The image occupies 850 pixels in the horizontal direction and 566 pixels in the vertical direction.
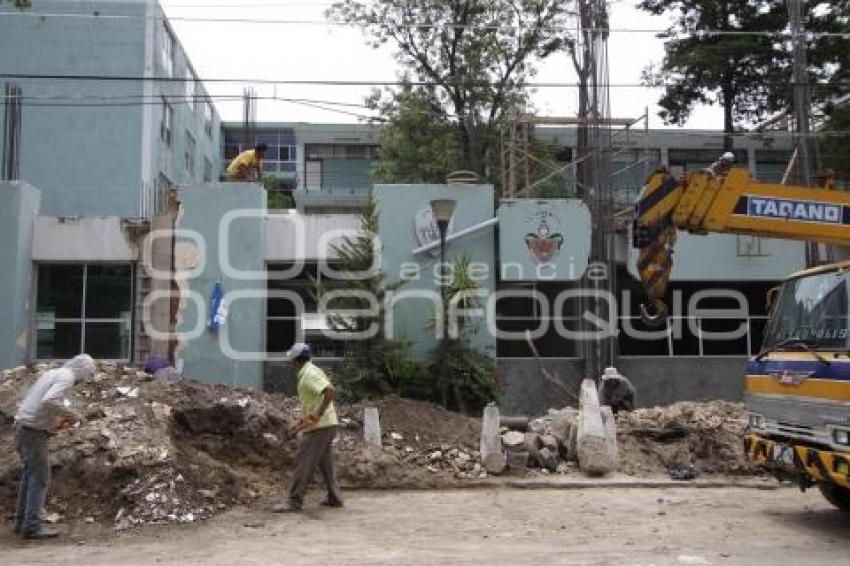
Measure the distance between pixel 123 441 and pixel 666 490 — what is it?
6945 millimetres

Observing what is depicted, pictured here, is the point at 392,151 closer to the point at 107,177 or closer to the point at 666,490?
the point at 107,177

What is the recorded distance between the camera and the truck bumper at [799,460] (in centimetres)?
829

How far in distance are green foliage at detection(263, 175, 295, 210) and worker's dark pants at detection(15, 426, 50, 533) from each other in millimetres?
28693

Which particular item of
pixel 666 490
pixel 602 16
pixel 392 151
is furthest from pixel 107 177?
pixel 666 490

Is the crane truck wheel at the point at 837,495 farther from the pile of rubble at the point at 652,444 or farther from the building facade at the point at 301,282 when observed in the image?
the building facade at the point at 301,282

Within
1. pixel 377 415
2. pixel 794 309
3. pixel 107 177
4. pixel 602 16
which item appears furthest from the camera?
pixel 107 177

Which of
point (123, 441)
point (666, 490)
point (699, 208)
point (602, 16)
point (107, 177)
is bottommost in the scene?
point (666, 490)

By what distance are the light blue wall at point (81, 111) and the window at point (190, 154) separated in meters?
7.13

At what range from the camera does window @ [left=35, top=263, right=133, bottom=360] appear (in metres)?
20.6

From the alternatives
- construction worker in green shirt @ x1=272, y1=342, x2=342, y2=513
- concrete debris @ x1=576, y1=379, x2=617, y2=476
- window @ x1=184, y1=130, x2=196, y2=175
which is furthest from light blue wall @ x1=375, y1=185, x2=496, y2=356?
window @ x1=184, y1=130, x2=196, y2=175

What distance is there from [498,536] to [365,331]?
8.75m

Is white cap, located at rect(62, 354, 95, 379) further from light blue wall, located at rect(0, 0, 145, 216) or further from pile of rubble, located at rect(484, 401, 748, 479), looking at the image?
light blue wall, located at rect(0, 0, 145, 216)

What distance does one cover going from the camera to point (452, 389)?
58.5 ft

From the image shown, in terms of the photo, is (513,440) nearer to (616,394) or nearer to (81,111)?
(616,394)
